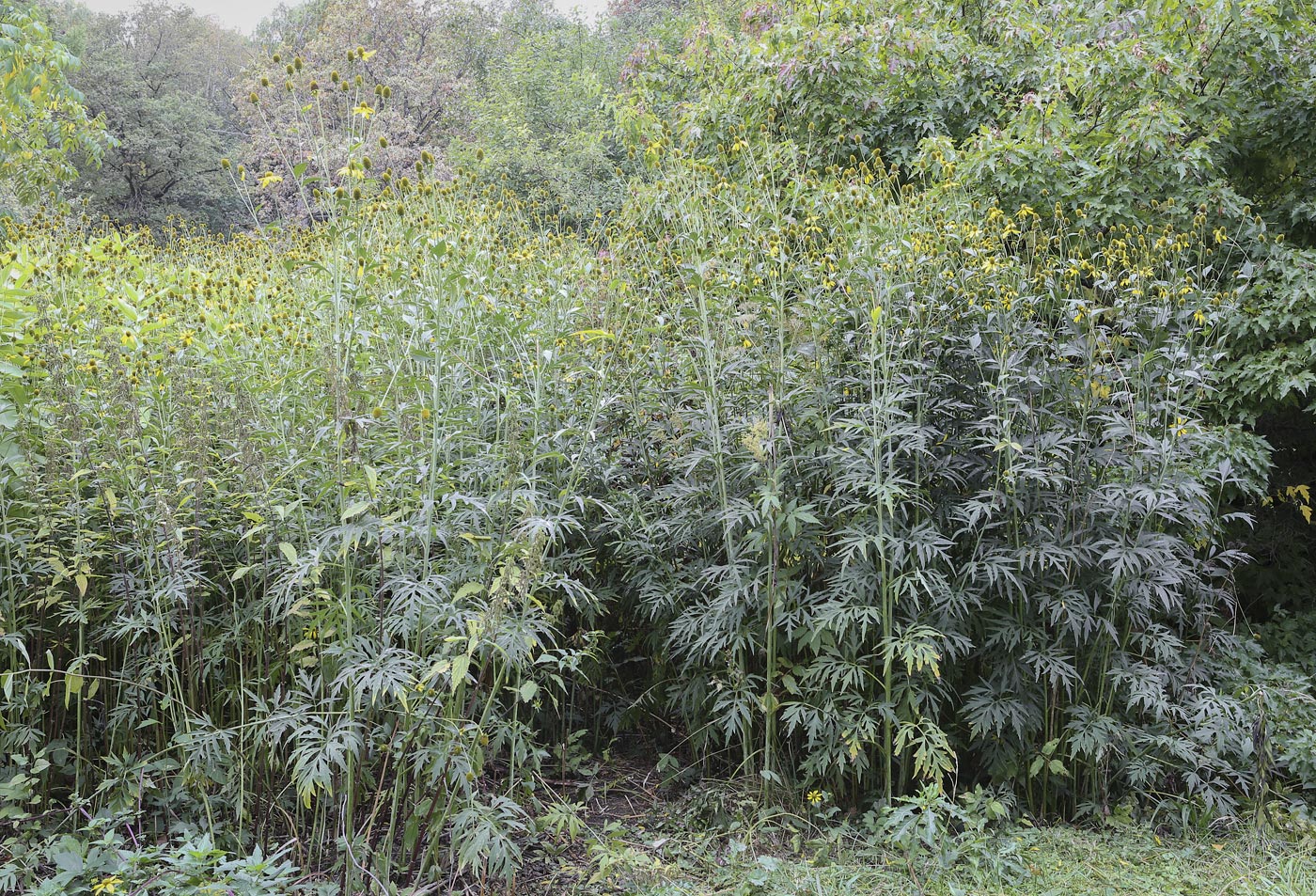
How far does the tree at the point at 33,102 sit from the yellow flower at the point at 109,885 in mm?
3654

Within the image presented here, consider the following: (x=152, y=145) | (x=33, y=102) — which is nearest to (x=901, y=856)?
(x=33, y=102)

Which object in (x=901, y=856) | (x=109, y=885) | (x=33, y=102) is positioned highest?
(x=33, y=102)

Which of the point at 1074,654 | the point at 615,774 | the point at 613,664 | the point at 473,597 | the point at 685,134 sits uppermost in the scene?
the point at 685,134

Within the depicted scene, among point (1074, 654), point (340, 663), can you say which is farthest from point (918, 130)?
point (340, 663)

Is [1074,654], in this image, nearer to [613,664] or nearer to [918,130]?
[613,664]

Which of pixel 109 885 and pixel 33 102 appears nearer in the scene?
pixel 109 885

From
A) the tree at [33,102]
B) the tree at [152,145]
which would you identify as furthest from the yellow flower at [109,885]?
the tree at [152,145]

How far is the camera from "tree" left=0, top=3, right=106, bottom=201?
14.9 ft

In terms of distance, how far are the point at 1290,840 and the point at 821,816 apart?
6.31ft

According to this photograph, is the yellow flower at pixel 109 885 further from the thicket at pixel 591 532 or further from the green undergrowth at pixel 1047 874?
the green undergrowth at pixel 1047 874

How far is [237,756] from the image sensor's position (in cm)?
296

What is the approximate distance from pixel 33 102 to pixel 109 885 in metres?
5.16

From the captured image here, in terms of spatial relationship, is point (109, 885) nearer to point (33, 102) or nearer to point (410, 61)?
point (33, 102)

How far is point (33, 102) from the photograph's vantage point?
5.48 metres
